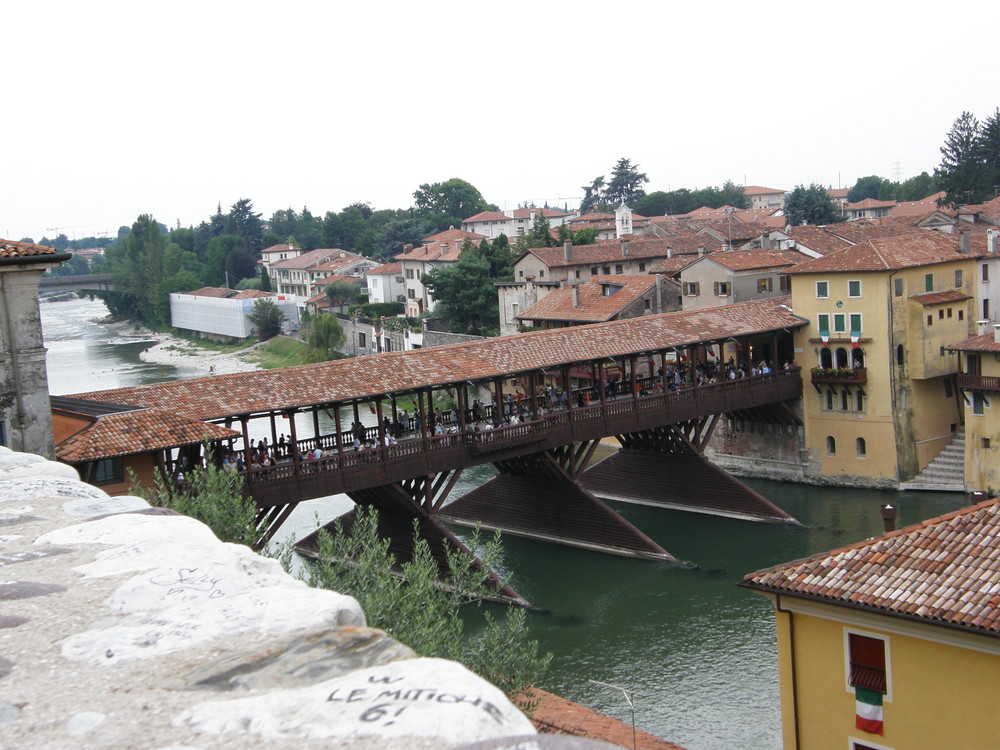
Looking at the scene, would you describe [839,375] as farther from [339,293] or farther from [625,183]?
[625,183]

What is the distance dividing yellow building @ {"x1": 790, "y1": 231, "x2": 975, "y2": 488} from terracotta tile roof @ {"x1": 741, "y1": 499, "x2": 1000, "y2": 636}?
2124cm

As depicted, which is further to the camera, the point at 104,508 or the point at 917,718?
the point at 917,718

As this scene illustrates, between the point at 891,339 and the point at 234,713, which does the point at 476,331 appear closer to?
the point at 891,339

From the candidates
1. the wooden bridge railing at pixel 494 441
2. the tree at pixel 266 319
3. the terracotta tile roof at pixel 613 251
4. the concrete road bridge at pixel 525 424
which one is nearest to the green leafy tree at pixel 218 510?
the concrete road bridge at pixel 525 424

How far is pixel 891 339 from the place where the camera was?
33.1m

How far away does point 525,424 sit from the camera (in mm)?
26953

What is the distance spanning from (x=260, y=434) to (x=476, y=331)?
19.1m

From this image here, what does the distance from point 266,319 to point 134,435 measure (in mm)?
64587

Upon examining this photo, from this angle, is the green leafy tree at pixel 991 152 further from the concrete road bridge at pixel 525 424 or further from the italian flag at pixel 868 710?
the italian flag at pixel 868 710

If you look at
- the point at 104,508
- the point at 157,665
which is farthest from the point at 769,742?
the point at 157,665

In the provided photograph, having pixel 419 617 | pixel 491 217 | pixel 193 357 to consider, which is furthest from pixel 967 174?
pixel 419 617

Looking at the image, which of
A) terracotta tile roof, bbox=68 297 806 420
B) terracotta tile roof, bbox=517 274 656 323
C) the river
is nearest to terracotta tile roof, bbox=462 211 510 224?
terracotta tile roof, bbox=517 274 656 323

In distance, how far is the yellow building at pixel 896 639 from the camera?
11.0 metres

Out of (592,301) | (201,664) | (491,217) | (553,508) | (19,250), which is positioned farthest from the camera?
(491,217)
